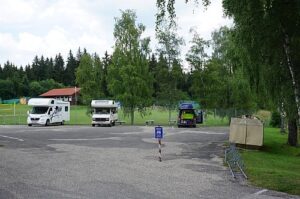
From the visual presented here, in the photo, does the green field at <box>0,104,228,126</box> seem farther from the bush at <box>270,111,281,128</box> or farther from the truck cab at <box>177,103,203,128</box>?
the truck cab at <box>177,103,203,128</box>

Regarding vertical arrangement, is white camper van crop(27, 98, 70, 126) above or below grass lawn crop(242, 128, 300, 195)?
above

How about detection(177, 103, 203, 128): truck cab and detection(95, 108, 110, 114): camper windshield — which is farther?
detection(177, 103, 203, 128): truck cab

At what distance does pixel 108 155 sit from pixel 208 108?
45325 mm

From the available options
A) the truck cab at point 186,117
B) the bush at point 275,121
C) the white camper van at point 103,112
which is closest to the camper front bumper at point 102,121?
the white camper van at point 103,112

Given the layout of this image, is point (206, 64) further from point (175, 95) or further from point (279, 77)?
point (279, 77)

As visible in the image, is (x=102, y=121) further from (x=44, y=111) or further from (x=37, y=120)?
(x=37, y=120)

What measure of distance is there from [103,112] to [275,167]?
106 feet

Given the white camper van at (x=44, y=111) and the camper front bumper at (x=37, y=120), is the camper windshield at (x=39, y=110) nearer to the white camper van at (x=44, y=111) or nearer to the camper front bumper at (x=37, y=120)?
the white camper van at (x=44, y=111)

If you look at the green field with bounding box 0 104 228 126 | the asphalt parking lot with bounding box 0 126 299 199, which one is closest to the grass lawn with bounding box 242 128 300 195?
the asphalt parking lot with bounding box 0 126 299 199

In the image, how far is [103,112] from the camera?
50.5 m

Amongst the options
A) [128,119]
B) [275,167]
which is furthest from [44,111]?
[275,167]

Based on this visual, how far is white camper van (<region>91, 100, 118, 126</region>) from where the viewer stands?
49.5 m

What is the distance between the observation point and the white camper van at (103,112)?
49469mm

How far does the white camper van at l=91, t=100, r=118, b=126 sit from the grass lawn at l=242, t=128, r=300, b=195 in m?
21.7
